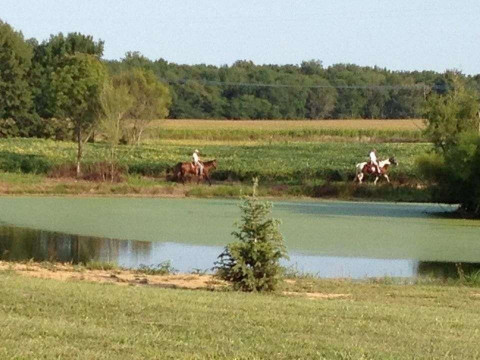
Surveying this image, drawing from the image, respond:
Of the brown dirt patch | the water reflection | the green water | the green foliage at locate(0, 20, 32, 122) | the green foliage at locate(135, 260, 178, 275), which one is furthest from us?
the green foliage at locate(0, 20, 32, 122)

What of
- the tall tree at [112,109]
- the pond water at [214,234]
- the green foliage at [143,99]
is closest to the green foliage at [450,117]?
the pond water at [214,234]

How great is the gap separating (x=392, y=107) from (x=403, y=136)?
34.0 m

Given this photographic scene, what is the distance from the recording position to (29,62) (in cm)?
8119

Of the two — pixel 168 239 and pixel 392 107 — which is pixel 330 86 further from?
pixel 168 239

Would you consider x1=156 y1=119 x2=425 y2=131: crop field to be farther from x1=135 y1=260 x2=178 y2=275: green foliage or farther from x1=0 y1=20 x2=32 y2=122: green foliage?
x1=135 y1=260 x2=178 y2=275: green foliage

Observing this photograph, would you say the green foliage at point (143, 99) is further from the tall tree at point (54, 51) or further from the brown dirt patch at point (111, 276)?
the brown dirt patch at point (111, 276)

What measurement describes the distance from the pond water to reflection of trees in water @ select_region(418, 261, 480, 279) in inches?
2.6

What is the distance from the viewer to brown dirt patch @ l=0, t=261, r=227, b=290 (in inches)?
702

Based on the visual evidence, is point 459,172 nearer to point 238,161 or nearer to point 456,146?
point 456,146

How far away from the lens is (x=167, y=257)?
2416 centimetres

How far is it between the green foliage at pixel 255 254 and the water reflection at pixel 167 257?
4.73 metres

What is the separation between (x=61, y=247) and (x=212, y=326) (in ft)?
50.5

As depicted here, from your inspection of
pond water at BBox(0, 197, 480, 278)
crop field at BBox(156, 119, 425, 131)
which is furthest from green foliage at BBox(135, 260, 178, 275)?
crop field at BBox(156, 119, 425, 131)

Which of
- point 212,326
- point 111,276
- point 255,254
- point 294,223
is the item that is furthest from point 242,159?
point 212,326
